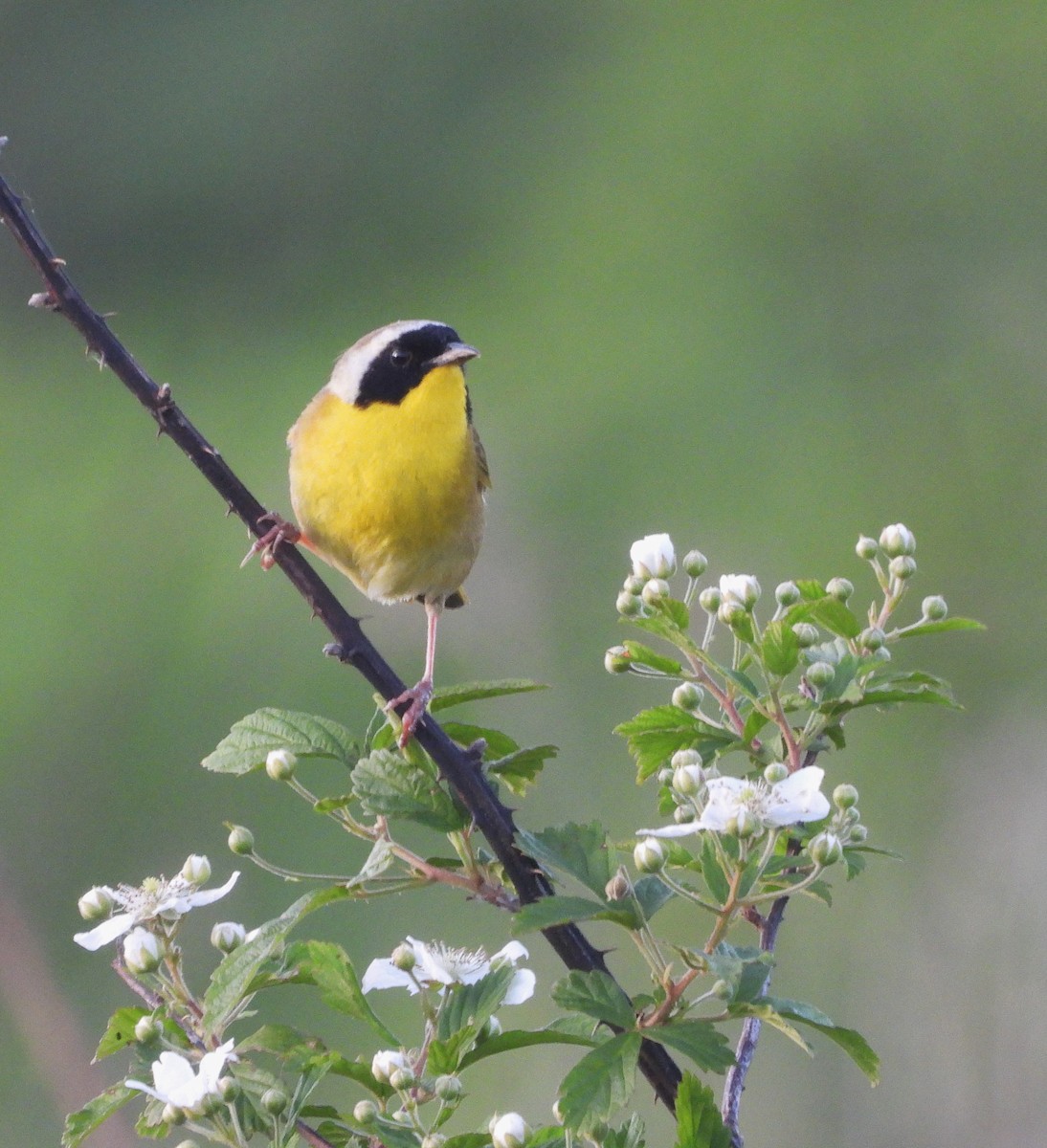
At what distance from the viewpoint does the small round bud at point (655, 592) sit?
156cm

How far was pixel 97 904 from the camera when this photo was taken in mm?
1420

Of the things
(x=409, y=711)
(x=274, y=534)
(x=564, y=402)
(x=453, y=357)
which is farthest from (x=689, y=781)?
(x=564, y=402)

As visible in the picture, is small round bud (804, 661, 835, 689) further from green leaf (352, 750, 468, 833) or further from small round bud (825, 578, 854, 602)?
green leaf (352, 750, 468, 833)

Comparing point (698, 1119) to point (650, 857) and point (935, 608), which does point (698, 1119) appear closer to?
point (650, 857)

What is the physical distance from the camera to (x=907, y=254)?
8.68 metres

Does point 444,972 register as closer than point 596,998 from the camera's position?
No

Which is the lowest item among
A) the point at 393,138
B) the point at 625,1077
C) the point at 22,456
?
the point at 625,1077

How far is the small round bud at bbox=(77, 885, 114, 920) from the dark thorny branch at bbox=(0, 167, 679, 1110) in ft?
1.04

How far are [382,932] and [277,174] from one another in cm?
639

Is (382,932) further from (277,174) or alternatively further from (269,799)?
(277,174)

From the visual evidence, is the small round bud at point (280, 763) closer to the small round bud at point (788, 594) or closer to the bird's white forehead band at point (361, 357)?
the small round bud at point (788, 594)

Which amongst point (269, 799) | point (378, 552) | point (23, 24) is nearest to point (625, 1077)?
point (378, 552)

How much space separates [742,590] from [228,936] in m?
0.61

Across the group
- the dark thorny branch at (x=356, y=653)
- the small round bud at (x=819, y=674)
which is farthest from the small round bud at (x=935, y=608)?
the dark thorny branch at (x=356, y=653)
